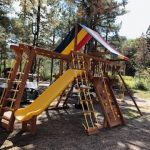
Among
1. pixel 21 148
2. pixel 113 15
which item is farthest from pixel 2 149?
pixel 113 15

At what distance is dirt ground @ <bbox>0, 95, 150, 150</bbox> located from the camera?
7.00 meters

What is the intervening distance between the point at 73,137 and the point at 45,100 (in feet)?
4.22

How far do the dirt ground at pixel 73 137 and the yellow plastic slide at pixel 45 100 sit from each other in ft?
1.83

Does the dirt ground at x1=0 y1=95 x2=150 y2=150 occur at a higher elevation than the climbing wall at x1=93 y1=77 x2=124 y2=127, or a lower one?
lower

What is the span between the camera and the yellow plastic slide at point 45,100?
7.60 meters

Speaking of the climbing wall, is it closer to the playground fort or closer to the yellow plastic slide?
the playground fort

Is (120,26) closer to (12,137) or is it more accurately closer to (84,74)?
(84,74)

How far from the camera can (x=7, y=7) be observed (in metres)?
21.7

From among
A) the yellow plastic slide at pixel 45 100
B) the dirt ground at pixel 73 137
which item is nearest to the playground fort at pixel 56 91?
the yellow plastic slide at pixel 45 100

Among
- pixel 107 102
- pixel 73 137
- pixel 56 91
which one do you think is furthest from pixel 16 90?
pixel 107 102

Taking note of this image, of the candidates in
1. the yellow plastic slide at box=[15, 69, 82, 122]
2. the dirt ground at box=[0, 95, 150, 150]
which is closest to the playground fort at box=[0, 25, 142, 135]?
the yellow plastic slide at box=[15, 69, 82, 122]

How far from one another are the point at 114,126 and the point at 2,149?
4033mm

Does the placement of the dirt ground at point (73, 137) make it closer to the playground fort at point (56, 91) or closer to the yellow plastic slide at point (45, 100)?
the playground fort at point (56, 91)

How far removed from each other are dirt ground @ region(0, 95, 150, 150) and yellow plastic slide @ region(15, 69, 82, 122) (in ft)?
1.83
